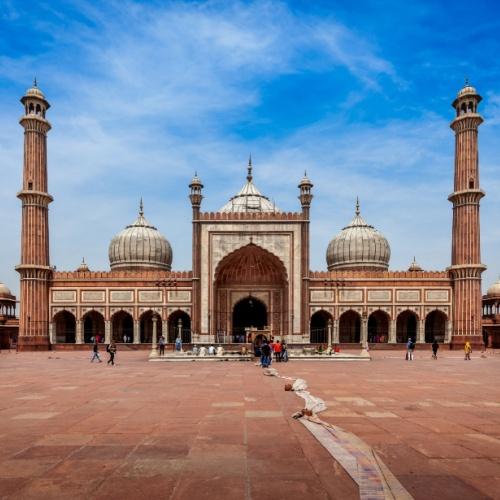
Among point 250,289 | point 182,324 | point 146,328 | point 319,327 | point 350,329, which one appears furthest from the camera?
point 319,327

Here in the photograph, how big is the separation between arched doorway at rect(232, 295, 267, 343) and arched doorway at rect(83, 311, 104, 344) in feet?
32.8

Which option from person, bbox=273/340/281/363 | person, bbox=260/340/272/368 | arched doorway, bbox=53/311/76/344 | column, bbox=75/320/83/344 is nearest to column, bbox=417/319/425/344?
person, bbox=273/340/281/363

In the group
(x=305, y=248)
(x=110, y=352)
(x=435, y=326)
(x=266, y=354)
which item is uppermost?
(x=305, y=248)

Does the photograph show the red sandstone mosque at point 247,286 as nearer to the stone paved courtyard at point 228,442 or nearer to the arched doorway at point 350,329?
the arched doorway at point 350,329

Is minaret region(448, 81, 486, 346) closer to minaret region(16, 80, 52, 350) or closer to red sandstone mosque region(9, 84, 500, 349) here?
red sandstone mosque region(9, 84, 500, 349)

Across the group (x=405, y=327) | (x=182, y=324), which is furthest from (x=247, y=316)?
(x=405, y=327)

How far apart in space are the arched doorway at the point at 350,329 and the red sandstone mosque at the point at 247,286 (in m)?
0.09

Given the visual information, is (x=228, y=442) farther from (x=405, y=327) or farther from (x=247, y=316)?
(x=405, y=327)

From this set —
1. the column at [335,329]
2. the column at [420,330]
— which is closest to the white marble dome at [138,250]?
the column at [335,329]

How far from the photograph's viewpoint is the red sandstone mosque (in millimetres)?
37656

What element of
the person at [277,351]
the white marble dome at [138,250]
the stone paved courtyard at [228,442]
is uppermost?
the white marble dome at [138,250]

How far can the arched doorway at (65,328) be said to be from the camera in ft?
133

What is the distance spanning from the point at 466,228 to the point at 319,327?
42.2 feet

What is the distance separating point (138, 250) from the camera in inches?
1811
